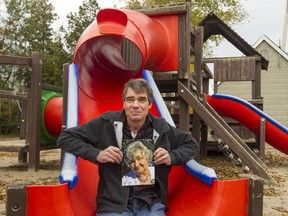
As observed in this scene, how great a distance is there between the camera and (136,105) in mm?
2416

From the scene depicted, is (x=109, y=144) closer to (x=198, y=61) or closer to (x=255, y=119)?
(x=198, y=61)

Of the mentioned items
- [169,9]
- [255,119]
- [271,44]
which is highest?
[271,44]

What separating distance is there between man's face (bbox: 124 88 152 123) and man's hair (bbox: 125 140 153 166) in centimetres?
16

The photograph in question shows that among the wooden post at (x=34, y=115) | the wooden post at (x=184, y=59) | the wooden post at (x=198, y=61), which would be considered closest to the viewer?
the wooden post at (x=184, y=59)

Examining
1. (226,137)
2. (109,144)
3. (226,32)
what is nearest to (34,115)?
(226,137)

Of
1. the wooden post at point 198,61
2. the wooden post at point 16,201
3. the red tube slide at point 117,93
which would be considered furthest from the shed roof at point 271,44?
the wooden post at point 16,201

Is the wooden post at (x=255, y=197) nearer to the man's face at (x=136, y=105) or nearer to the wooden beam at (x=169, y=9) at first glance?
the man's face at (x=136, y=105)

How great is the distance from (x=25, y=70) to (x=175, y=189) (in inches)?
1097

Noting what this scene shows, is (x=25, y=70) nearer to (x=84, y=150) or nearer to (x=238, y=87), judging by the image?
(x=238, y=87)

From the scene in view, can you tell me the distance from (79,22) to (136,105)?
103ft

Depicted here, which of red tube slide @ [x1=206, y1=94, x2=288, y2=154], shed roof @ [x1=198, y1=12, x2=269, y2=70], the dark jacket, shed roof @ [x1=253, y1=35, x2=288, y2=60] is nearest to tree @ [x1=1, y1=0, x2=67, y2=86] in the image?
shed roof @ [x1=253, y1=35, x2=288, y2=60]

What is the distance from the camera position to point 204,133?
9.41 metres

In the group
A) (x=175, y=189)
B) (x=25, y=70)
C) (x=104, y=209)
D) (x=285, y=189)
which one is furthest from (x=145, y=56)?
(x=25, y=70)

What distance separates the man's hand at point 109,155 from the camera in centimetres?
235
